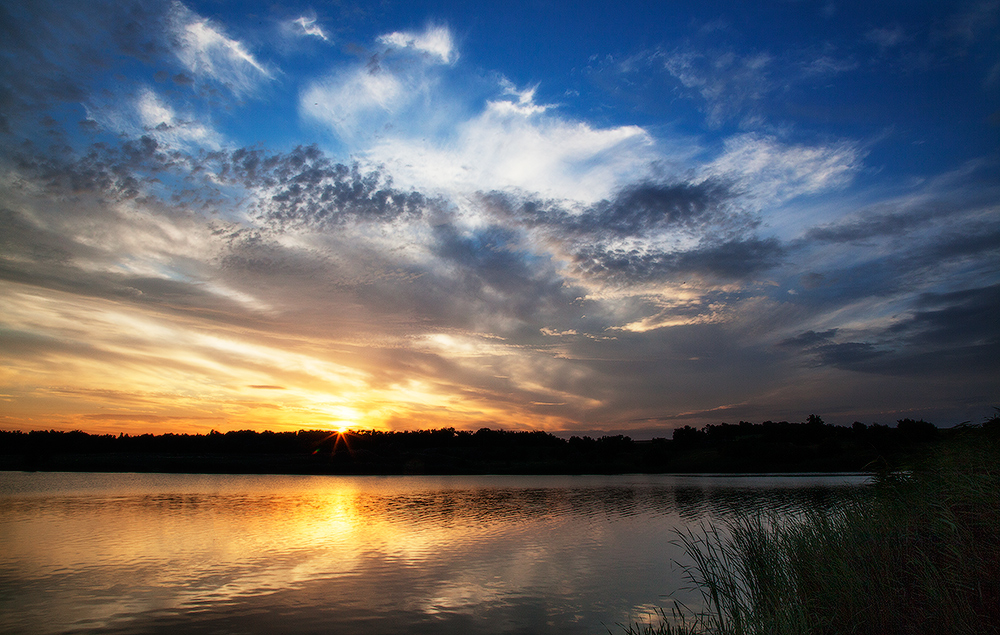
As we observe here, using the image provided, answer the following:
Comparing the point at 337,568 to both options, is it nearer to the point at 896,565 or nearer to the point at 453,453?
the point at 896,565

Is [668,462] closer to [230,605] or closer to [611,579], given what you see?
[611,579]

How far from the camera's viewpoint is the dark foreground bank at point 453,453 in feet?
394

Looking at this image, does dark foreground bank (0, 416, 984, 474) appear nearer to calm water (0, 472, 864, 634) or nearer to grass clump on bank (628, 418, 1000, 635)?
calm water (0, 472, 864, 634)

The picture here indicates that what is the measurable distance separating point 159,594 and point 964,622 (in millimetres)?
23176

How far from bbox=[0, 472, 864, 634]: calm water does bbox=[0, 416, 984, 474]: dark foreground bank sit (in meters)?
83.2

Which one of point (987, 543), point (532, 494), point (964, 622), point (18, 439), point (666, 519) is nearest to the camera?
point (964, 622)

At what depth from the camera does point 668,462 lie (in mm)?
133750

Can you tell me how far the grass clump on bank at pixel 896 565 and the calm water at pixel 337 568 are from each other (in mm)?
5419

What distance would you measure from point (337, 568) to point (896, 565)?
21.2m

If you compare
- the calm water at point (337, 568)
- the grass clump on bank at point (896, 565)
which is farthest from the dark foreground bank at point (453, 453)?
the grass clump on bank at point (896, 565)

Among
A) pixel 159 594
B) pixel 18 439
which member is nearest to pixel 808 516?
pixel 159 594

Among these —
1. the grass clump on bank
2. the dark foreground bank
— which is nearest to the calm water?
the grass clump on bank

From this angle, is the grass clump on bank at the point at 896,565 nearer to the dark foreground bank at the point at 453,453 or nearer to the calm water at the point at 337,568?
the calm water at the point at 337,568

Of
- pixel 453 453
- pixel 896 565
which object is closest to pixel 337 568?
pixel 896 565
